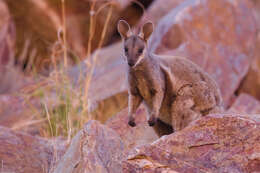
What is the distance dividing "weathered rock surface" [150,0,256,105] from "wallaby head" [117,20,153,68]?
3.02 meters

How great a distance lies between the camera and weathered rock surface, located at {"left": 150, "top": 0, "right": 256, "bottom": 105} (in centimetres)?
823

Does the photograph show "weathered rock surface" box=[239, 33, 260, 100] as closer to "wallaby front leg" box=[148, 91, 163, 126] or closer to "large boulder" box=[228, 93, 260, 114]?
"large boulder" box=[228, 93, 260, 114]

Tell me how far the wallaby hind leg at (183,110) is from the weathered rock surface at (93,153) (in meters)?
0.89

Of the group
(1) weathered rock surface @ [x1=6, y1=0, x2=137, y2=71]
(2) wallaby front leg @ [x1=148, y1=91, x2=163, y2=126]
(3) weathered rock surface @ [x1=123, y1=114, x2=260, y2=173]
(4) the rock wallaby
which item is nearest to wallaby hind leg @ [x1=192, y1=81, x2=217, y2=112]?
(4) the rock wallaby

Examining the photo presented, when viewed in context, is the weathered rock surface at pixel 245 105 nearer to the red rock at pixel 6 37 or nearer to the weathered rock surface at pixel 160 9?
the weathered rock surface at pixel 160 9

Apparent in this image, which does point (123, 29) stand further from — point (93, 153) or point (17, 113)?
point (17, 113)

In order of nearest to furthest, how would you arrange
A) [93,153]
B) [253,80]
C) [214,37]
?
[93,153] → [214,37] → [253,80]

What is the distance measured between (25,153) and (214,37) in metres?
5.03

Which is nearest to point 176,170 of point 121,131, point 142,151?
point 142,151

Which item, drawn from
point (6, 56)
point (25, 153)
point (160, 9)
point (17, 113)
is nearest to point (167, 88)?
point (25, 153)

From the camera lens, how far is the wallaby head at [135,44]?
4707 millimetres

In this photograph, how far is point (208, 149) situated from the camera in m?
3.82

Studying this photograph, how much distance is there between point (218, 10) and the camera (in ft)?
29.6

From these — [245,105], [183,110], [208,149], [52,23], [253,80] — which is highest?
[208,149]
